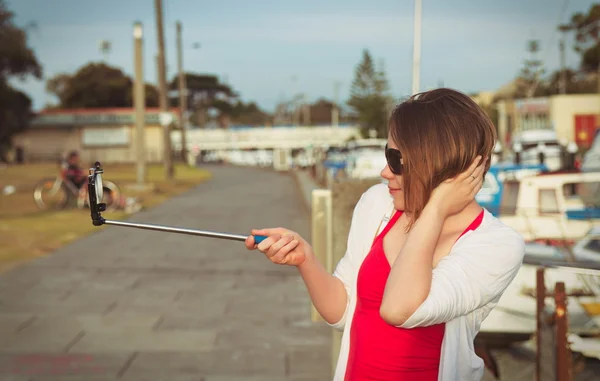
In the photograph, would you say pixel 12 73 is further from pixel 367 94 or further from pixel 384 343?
pixel 384 343

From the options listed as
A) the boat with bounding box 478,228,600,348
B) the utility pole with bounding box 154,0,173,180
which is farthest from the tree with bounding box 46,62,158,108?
the boat with bounding box 478,228,600,348

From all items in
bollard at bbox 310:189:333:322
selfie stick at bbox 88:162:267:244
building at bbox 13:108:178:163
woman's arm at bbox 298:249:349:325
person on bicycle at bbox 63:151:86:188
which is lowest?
building at bbox 13:108:178:163

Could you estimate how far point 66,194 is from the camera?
59.4 feet

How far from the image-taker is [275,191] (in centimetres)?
2659

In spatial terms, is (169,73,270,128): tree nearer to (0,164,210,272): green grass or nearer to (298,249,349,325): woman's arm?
(0,164,210,272): green grass

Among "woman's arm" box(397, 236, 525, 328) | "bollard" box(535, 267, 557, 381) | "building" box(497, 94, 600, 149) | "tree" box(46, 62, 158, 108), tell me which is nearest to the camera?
"woman's arm" box(397, 236, 525, 328)

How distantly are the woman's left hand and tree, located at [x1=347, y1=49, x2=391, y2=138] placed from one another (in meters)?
69.9

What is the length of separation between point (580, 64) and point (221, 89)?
6432 cm

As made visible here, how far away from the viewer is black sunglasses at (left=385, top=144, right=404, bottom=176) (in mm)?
2303

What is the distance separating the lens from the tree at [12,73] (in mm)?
38031

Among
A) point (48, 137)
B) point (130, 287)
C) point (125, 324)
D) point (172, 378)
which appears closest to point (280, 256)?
point (172, 378)

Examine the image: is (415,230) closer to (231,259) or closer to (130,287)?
(130,287)

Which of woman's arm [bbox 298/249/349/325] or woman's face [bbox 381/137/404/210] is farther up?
woman's face [bbox 381/137/404/210]

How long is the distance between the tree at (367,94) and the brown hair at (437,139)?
69899 millimetres
